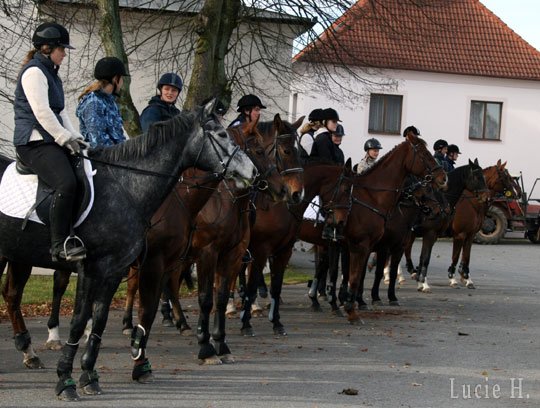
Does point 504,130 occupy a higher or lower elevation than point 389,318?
higher

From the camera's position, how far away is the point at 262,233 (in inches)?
444

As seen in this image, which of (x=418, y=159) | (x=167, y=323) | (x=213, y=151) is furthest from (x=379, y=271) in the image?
(x=213, y=151)

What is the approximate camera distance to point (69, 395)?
7.25 meters

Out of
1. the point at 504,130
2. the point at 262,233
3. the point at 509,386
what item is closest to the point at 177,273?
the point at 262,233

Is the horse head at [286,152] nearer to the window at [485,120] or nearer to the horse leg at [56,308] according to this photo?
the horse leg at [56,308]

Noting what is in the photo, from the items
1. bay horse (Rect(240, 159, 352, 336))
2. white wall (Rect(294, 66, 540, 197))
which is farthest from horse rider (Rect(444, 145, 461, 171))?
white wall (Rect(294, 66, 540, 197))

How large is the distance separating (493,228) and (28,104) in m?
27.0

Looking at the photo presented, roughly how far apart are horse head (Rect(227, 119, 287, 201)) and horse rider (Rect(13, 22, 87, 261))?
237cm

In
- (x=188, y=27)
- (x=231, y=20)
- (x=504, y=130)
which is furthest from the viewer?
(x=504, y=130)

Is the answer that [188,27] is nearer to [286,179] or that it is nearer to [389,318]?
[389,318]

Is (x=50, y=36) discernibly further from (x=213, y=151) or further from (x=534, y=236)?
(x=534, y=236)

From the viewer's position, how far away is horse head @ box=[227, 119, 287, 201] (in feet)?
31.1

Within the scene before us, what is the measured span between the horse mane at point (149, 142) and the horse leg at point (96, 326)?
1.03 meters

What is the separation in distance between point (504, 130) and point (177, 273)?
32119 millimetres
